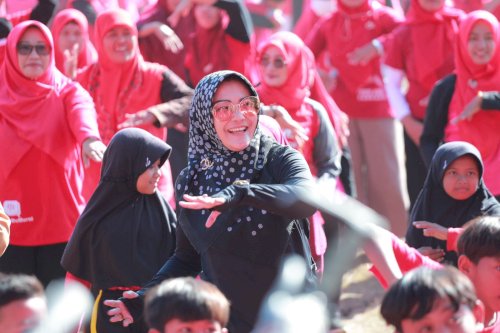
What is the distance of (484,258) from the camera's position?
4.46 metres

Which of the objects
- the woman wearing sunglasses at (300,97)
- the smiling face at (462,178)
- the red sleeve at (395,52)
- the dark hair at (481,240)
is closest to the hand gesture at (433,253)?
the smiling face at (462,178)

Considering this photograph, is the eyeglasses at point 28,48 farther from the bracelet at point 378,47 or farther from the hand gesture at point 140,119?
the bracelet at point 378,47

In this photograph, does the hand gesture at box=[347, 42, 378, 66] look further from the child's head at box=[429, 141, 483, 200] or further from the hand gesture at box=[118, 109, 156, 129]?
the child's head at box=[429, 141, 483, 200]

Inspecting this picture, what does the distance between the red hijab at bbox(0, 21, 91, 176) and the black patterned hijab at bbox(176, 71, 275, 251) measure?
202 centimetres

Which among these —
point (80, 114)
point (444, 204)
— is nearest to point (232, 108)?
point (444, 204)

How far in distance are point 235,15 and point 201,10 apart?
0.39 m

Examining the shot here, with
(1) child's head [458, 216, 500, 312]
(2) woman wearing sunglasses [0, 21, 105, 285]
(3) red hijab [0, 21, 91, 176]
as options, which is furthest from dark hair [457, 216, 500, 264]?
(3) red hijab [0, 21, 91, 176]

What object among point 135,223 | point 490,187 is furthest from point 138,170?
point 490,187

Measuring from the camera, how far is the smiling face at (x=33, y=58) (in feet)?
22.1

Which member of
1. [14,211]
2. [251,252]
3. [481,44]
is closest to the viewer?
[251,252]

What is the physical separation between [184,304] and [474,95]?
3.84 m

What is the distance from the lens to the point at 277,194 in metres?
4.18

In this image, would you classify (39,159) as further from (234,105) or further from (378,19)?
(378,19)

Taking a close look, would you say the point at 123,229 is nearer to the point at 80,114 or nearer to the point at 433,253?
the point at 80,114
